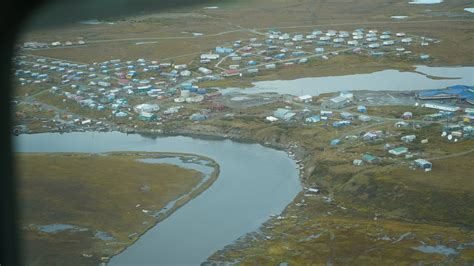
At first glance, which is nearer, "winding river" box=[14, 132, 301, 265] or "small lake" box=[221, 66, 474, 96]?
"winding river" box=[14, 132, 301, 265]

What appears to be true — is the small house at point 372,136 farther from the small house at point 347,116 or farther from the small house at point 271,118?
the small house at point 271,118

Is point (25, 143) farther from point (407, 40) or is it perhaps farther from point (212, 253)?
point (407, 40)

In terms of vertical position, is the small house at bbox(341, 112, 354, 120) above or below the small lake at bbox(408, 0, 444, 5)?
below

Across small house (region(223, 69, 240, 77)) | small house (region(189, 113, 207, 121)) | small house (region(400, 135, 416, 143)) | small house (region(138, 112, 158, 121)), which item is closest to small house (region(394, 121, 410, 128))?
small house (region(400, 135, 416, 143))

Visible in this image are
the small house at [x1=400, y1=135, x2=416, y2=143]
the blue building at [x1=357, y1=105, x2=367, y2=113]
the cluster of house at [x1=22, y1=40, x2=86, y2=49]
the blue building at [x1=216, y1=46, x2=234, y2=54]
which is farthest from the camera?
the cluster of house at [x1=22, y1=40, x2=86, y2=49]

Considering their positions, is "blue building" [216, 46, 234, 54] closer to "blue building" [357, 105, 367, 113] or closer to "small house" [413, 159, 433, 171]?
"blue building" [357, 105, 367, 113]

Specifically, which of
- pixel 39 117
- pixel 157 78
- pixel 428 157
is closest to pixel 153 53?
pixel 157 78
